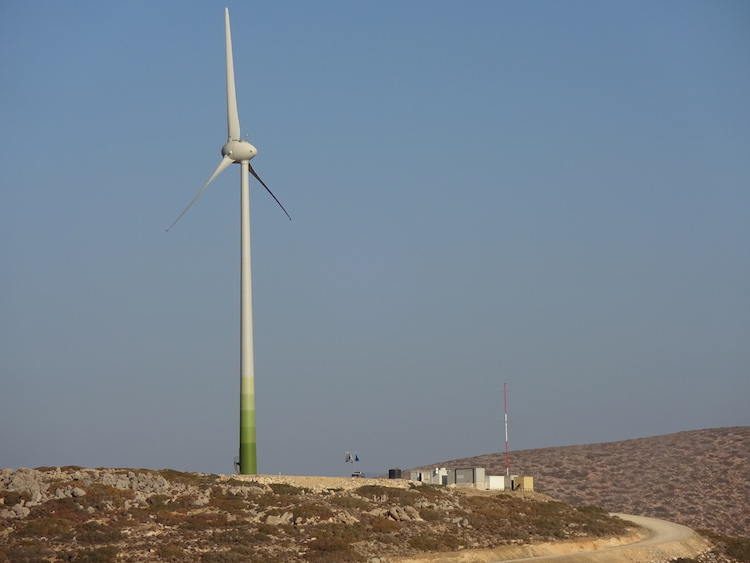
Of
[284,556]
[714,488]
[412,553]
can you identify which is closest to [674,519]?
[714,488]

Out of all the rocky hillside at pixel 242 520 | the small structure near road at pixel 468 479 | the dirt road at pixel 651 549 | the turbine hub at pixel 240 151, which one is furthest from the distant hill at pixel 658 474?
the turbine hub at pixel 240 151

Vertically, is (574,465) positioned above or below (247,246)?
below

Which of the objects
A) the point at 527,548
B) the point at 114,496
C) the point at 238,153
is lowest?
the point at 527,548

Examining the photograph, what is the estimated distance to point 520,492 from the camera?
87625 mm

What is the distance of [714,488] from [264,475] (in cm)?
6416

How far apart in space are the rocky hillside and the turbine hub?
26832 mm

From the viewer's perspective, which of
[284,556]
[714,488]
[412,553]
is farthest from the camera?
[714,488]

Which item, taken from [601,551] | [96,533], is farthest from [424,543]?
[96,533]

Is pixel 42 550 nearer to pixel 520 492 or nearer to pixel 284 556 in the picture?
pixel 284 556

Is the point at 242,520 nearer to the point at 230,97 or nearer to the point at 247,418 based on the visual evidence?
the point at 247,418

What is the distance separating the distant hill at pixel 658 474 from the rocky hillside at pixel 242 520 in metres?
32.7

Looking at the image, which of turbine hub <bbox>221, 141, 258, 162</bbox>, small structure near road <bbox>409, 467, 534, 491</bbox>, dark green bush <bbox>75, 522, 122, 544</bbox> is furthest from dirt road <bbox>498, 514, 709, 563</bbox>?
turbine hub <bbox>221, 141, 258, 162</bbox>

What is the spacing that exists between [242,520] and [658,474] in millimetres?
77108

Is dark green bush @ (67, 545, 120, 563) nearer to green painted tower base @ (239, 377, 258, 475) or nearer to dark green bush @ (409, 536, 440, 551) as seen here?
dark green bush @ (409, 536, 440, 551)
